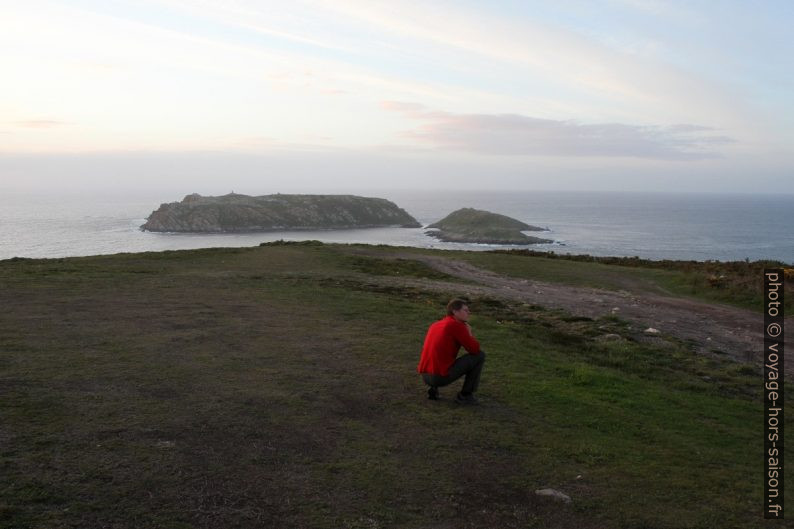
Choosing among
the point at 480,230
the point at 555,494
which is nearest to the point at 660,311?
the point at 555,494

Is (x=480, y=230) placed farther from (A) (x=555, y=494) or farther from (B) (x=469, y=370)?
(A) (x=555, y=494)

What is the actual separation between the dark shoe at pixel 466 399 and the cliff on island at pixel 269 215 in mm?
149064

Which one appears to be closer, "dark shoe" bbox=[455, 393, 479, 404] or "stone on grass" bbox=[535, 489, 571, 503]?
"stone on grass" bbox=[535, 489, 571, 503]

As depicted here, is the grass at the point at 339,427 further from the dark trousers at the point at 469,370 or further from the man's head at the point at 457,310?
the man's head at the point at 457,310

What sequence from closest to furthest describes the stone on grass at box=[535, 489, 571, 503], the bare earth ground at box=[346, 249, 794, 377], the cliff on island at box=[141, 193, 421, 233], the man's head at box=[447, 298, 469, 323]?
the stone on grass at box=[535, 489, 571, 503], the man's head at box=[447, 298, 469, 323], the bare earth ground at box=[346, 249, 794, 377], the cliff on island at box=[141, 193, 421, 233]

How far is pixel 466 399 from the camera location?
9.77m

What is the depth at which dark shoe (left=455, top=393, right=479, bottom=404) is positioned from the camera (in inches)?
384

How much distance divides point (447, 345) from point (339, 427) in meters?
2.37

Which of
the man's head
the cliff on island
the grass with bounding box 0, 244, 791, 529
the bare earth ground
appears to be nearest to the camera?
the grass with bounding box 0, 244, 791, 529

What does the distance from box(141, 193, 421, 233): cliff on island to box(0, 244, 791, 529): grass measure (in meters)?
144

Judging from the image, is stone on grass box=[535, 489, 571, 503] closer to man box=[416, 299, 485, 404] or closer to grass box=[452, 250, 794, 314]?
man box=[416, 299, 485, 404]

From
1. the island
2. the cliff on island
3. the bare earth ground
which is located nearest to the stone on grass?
the bare earth ground

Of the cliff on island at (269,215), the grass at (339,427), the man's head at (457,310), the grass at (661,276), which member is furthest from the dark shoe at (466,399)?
the cliff on island at (269,215)

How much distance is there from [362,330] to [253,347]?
10.5 ft
